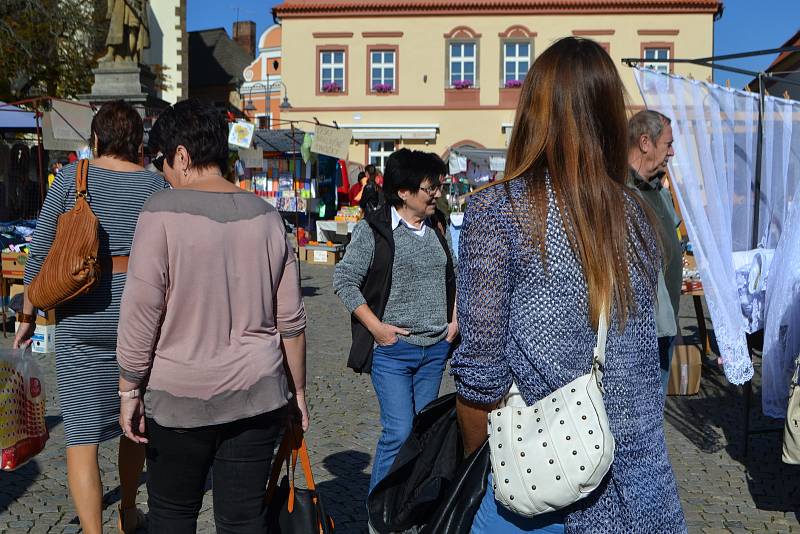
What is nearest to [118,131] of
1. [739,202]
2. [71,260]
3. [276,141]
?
[71,260]

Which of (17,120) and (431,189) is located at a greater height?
(17,120)

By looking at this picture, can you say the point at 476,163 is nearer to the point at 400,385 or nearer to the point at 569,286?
the point at 400,385

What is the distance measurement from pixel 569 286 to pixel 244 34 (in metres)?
68.2

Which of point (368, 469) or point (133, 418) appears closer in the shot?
point (133, 418)

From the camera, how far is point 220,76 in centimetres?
5822

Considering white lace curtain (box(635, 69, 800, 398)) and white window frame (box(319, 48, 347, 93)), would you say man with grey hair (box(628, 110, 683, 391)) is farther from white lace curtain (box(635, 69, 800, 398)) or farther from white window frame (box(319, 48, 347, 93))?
white window frame (box(319, 48, 347, 93))

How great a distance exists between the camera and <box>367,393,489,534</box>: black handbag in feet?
6.74

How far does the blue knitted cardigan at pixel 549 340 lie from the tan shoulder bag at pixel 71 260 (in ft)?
6.14

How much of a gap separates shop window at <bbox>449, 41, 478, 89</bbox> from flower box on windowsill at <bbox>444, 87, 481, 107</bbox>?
0.67 feet

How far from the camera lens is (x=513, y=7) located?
3803 cm

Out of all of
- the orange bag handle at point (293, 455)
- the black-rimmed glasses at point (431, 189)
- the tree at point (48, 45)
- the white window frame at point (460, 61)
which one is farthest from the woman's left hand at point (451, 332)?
the white window frame at point (460, 61)

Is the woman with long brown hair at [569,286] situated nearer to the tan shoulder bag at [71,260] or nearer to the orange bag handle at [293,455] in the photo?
the orange bag handle at [293,455]

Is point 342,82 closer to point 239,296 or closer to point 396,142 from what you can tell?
point 396,142

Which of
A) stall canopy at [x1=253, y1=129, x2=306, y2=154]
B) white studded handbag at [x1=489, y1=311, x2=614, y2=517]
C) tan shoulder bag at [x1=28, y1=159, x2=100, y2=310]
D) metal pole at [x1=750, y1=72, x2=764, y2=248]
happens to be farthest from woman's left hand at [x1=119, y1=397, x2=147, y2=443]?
stall canopy at [x1=253, y1=129, x2=306, y2=154]
